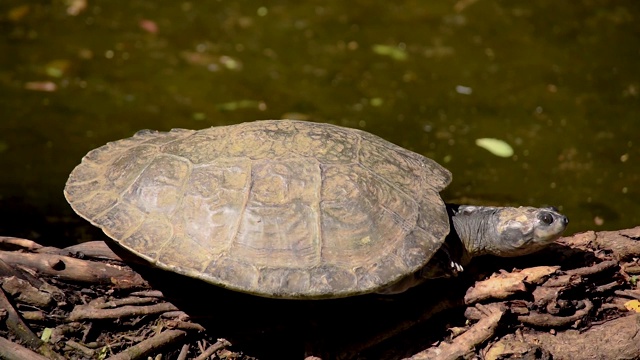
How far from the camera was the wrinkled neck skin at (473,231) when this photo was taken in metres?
3.49

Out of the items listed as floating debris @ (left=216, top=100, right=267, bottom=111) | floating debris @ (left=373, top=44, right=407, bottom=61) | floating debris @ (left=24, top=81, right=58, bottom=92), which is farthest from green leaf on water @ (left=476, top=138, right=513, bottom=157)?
floating debris @ (left=24, top=81, right=58, bottom=92)

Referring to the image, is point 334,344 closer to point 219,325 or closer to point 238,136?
point 219,325

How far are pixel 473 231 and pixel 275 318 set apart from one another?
43.9 inches

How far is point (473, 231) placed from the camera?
3.52 metres

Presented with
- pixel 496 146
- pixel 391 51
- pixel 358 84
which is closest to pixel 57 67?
pixel 358 84

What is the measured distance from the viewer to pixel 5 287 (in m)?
3.34

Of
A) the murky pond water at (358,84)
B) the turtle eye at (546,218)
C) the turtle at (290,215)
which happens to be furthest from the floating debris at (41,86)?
the turtle eye at (546,218)

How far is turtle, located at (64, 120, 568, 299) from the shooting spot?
123 inches

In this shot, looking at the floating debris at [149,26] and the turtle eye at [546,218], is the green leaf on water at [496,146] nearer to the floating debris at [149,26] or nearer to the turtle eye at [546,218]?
the turtle eye at [546,218]

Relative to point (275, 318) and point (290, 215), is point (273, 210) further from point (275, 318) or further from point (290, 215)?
point (275, 318)

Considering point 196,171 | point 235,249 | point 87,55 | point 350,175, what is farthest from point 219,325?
point 87,55

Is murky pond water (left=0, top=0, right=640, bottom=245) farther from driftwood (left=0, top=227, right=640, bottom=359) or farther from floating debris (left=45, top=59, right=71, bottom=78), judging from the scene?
driftwood (left=0, top=227, right=640, bottom=359)

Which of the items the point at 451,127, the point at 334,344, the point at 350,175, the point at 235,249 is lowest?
the point at 451,127

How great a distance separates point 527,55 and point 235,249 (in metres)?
5.09
